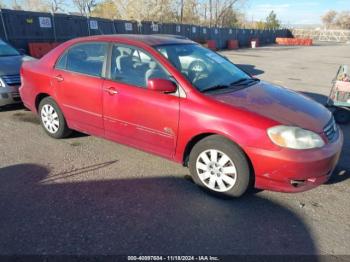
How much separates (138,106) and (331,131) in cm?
214

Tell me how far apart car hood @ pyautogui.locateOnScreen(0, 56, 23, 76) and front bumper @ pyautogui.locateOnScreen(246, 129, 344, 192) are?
210 inches

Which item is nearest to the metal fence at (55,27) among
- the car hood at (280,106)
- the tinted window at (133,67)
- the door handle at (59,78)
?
the door handle at (59,78)

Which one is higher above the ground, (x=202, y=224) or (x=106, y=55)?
(x=106, y=55)

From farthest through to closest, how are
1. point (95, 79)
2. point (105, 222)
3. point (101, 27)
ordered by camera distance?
point (101, 27) < point (95, 79) < point (105, 222)

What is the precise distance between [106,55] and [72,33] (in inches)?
572

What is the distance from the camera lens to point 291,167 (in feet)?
10.1

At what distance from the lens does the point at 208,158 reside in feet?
11.4

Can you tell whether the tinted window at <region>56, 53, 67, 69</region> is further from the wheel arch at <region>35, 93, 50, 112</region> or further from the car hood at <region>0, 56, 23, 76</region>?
the car hood at <region>0, 56, 23, 76</region>

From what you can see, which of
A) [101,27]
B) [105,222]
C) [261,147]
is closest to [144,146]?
[105,222]

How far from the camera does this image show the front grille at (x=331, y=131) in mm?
3410

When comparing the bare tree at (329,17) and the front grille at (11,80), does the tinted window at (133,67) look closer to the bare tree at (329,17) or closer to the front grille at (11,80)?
the front grille at (11,80)

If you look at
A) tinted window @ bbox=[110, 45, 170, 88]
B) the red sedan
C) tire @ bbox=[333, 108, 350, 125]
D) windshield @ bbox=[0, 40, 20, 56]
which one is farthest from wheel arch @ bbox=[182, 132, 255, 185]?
windshield @ bbox=[0, 40, 20, 56]

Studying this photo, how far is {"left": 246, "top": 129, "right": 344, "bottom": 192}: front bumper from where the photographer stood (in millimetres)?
3086

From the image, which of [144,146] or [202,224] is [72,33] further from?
[202,224]
